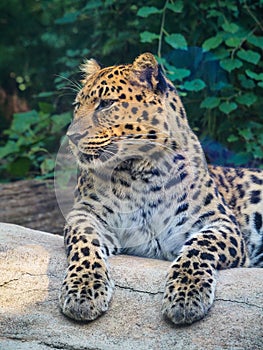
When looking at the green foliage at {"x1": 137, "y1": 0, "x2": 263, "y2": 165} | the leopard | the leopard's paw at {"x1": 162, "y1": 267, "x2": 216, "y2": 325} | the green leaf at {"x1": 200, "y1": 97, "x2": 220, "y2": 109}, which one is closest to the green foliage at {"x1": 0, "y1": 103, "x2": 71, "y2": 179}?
the green foliage at {"x1": 137, "y1": 0, "x2": 263, "y2": 165}

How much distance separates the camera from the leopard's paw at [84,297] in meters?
4.34

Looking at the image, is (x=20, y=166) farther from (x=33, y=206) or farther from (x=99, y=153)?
(x=99, y=153)

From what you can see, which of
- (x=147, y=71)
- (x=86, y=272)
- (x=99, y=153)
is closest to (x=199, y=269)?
(x=86, y=272)

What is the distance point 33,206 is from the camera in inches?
324

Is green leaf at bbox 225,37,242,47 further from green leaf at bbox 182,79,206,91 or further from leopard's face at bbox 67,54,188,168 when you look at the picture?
leopard's face at bbox 67,54,188,168

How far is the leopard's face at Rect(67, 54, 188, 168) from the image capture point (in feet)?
16.4

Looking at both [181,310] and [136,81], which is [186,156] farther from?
[181,310]

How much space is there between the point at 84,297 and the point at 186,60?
430cm

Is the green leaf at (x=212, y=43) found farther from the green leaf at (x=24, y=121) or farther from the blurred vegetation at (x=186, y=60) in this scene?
the green leaf at (x=24, y=121)

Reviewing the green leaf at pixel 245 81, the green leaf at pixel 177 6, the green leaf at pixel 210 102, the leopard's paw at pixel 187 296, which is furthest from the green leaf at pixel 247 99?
the leopard's paw at pixel 187 296

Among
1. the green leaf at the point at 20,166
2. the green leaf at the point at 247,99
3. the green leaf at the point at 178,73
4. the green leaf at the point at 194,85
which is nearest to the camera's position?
the green leaf at the point at 178,73

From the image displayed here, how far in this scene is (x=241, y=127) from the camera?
8.40 meters

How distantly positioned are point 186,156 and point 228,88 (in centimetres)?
295

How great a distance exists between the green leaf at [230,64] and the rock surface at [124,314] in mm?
3291
